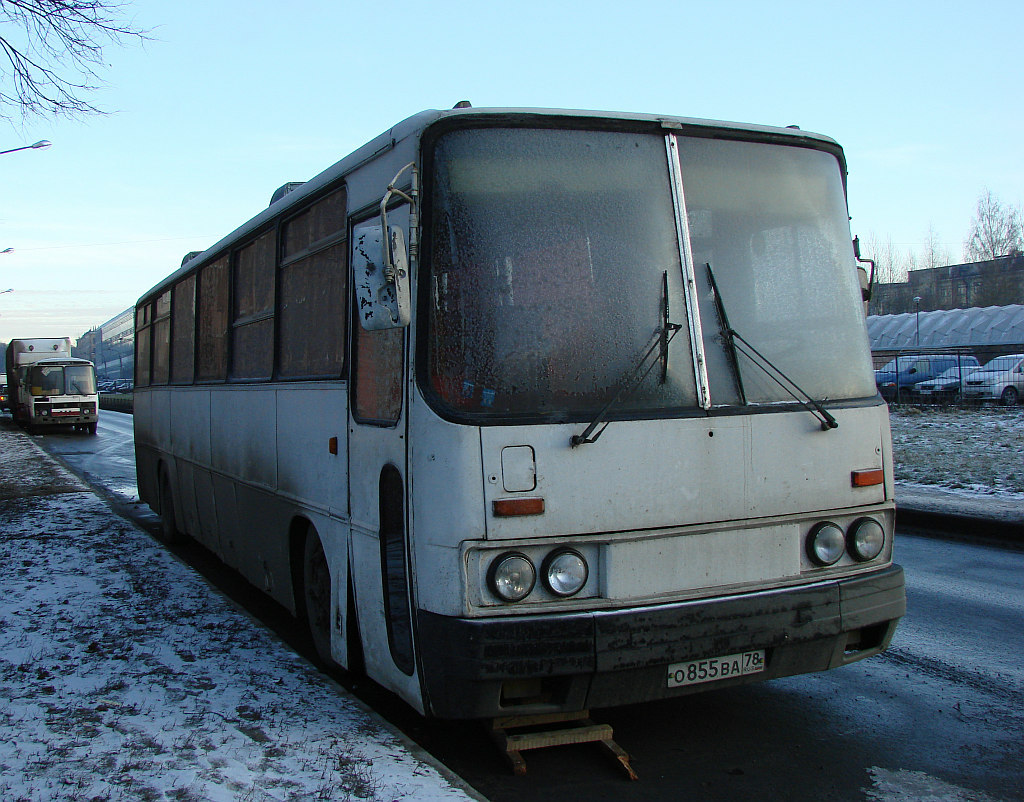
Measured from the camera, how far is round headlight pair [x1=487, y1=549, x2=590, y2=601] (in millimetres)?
3674

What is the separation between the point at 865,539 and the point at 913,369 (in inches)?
1116

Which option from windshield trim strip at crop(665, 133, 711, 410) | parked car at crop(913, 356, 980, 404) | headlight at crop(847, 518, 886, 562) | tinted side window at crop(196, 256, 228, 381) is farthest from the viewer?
parked car at crop(913, 356, 980, 404)

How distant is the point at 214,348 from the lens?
7.98 m

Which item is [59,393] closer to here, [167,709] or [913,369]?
[913,369]

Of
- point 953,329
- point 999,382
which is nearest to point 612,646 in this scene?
point 999,382

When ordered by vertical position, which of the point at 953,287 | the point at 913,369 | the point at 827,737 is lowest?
the point at 827,737

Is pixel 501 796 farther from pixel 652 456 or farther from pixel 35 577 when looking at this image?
pixel 35 577

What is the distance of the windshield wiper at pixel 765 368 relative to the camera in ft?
13.6

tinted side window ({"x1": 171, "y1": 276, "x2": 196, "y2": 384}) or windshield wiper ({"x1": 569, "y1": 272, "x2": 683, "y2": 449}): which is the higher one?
tinted side window ({"x1": 171, "y1": 276, "x2": 196, "y2": 384})

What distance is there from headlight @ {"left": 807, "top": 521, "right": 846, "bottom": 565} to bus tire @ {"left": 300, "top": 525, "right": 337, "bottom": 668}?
251 cm

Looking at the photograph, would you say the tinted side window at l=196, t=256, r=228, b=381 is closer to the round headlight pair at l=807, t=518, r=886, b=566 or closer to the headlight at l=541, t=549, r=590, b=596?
the headlight at l=541, t=549, r=590, b=596

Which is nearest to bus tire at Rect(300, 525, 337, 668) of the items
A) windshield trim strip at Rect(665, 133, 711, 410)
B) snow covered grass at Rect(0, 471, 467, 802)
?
snow covered grass at Rect(0, 471, 467, 802)

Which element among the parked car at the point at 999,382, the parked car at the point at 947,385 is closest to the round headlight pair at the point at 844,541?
the parked car at the point at 947,385

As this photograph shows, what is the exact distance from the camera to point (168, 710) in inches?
179
